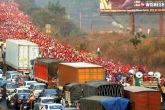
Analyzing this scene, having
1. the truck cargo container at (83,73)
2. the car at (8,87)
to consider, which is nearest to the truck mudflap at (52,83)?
the car at (8,87)

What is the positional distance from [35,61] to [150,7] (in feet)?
94.5

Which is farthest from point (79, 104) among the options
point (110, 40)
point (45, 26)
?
point (45, 26)

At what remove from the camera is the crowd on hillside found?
44.6 m

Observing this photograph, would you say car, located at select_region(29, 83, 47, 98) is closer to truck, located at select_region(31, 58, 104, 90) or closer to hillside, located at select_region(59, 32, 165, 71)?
truck, located at select_region(31, 58, 104, 90)

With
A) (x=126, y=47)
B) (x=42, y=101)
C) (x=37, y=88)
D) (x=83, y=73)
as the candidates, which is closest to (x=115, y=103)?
(x=42, y=101)

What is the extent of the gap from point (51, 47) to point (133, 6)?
18.5 meters

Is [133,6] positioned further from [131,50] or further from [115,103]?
[115,103]

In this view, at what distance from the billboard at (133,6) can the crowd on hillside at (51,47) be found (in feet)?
22.1

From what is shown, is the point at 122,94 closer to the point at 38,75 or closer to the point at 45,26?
the point at 38,75

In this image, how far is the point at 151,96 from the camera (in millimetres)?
29844

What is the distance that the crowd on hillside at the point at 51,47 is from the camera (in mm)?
44562

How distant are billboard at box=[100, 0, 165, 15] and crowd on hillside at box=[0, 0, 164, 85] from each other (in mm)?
6738

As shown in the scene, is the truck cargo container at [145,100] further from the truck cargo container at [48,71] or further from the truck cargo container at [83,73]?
the truck cargo container at [48,71]

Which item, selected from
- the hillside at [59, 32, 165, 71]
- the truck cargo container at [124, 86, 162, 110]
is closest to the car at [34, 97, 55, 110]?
the truck cargo container at [124, 86, 162, 110]
